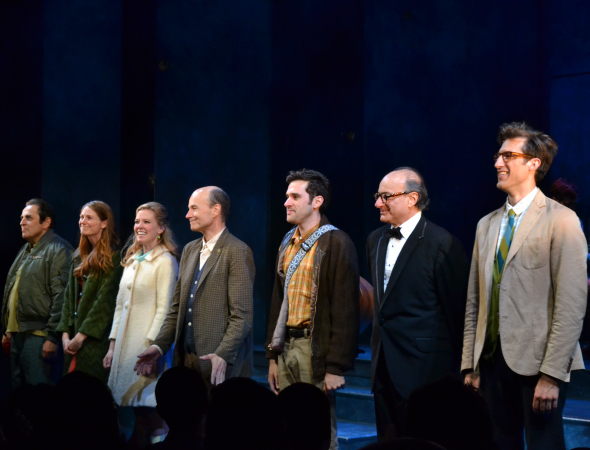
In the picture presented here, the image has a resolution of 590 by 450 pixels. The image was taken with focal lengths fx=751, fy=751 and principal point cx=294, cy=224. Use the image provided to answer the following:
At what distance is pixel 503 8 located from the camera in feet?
19.6

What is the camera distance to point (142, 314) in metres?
3.93

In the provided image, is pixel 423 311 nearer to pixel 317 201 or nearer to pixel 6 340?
pixel 317 201

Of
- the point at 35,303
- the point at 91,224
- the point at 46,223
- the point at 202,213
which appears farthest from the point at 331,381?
the point at 46,223

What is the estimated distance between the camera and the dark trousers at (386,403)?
2.91m

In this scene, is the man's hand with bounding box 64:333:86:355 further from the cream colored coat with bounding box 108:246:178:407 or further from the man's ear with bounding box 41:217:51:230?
the man's ear with bounding box 41:217:51:230

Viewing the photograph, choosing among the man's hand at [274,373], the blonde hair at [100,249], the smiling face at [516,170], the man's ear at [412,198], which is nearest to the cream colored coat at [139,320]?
the blonde hair at [100,249]

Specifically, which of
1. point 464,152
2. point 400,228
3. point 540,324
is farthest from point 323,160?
point 540,324

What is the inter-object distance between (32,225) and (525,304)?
342cm

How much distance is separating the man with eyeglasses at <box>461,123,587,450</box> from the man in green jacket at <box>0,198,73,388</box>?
2835 millimetres

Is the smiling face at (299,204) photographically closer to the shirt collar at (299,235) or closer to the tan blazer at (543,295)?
the shirt collar at (299,235)

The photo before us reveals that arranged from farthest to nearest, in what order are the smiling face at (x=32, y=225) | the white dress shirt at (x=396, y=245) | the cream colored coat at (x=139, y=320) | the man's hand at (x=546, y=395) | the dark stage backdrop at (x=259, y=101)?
the dark stage backdrop at (x=259, y=101) → the smiling face at (x=32, y=225) → the cream colored coat at (x=139, y=320) → the white dress shirt at (x=396, y=245) → the man's hand at (x=546, y=395)

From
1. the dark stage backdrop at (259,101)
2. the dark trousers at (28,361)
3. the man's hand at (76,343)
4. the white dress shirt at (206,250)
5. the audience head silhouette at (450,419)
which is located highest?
the dark stage backdrop at (259,101)

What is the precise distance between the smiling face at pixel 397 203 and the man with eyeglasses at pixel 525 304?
12.7 inches

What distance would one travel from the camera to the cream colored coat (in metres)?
3.86
